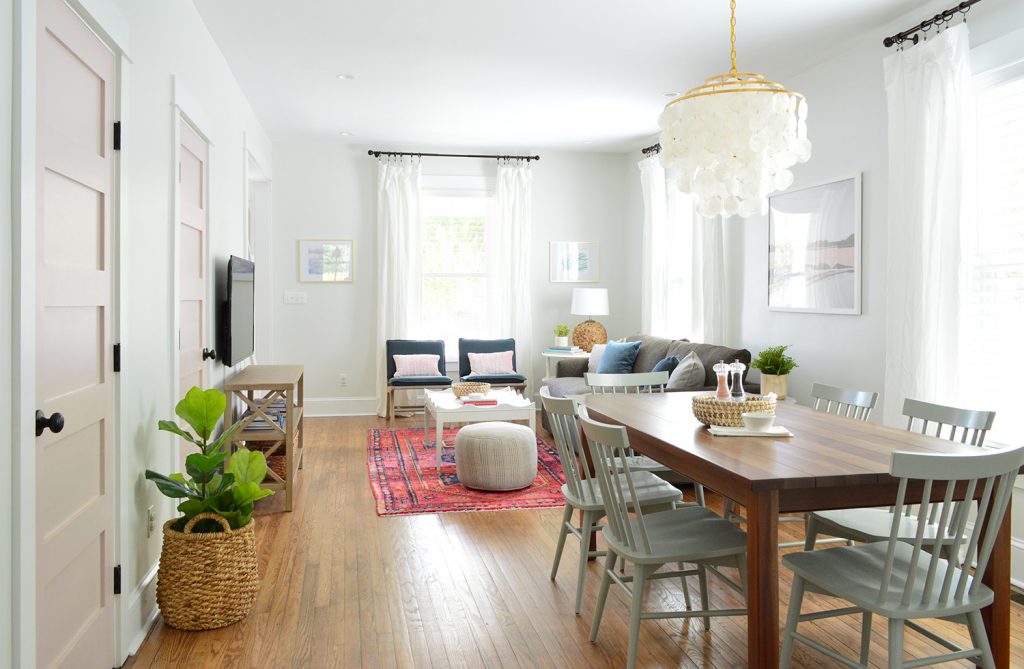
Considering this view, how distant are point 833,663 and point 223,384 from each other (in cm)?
353

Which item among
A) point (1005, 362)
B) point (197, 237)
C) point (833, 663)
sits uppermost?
point (197, 237)

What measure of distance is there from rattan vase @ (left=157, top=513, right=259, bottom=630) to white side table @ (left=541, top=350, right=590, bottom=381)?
15.0 feet

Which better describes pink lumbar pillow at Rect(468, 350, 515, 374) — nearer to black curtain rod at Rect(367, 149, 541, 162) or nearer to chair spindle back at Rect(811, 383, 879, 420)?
black curtain rod at Rect(367, 149, 541, 162)

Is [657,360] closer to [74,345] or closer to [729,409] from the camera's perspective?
[729,409]

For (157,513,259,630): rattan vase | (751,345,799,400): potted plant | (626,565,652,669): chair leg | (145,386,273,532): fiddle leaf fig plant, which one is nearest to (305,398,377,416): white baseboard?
(751,345,799,400): potted plant

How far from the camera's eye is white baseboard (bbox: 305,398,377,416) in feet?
25.4

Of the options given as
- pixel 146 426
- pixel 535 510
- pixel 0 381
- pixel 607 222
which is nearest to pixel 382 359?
pixel 607 222

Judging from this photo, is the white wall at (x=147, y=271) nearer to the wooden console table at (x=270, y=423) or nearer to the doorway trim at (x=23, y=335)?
the doorway trim at (x=23, y=335)

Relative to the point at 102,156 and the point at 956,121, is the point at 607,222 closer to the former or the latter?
the point at 956,121

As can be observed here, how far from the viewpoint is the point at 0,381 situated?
1697 millimetres

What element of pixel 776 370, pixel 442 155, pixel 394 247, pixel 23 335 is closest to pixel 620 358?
pixel 776 370

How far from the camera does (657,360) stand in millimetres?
6406

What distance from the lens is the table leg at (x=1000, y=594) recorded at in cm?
222

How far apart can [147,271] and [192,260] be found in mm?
914
